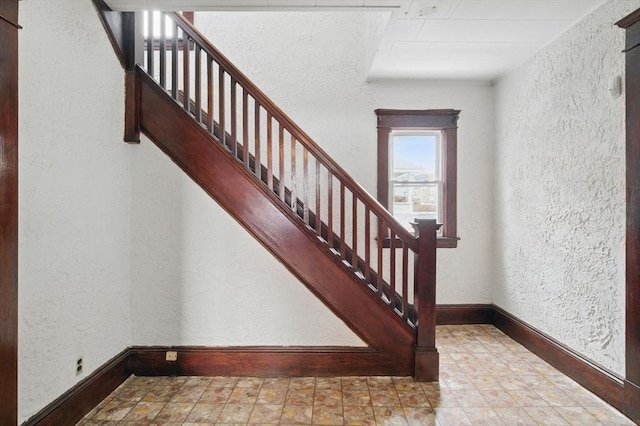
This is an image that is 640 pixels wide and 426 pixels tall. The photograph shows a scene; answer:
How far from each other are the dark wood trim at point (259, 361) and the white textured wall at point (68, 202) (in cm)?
28

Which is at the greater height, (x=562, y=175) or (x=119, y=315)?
(x=562, y=175)

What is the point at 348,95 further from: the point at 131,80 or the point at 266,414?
the point at 266,414

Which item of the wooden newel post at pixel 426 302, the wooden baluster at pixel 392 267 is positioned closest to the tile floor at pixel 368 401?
the wooden newel post at pixel 426 302

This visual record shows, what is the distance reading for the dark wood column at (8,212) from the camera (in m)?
1.64

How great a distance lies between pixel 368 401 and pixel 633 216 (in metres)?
2.01

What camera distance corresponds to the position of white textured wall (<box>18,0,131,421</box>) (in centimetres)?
184

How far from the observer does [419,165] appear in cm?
416

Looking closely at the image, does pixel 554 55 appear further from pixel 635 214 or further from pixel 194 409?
pixel 194 409

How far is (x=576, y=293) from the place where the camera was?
2750 mm

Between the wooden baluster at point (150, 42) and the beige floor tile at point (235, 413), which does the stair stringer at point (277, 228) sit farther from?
the beige floor tile at point (235, 413)

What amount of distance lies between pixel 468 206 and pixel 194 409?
3.30 m

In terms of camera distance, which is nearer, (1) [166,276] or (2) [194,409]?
(2) [194,409]

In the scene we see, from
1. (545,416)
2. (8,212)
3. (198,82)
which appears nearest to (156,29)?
(198,82)

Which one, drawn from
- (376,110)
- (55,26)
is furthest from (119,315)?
(376,110)
